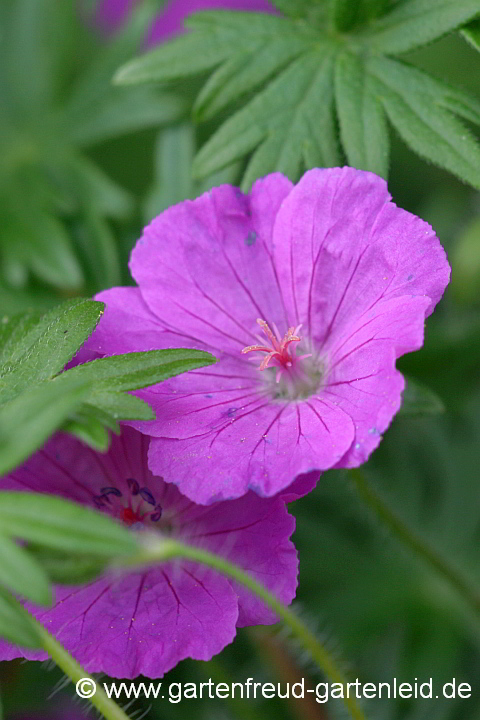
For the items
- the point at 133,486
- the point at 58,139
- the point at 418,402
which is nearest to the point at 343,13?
the point at 418,402

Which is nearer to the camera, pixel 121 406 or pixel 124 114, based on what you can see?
pixel 121 406

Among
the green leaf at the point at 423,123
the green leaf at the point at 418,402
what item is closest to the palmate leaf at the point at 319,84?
the green leaf at the point at 423,123

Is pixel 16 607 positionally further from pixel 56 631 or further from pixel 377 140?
pixel 377 140

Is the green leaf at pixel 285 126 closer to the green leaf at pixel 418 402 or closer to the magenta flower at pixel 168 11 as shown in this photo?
the green leaf at pixel 418 402

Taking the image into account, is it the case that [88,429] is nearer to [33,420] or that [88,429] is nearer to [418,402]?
[33,420]

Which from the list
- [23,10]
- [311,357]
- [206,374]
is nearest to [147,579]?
[206,374]

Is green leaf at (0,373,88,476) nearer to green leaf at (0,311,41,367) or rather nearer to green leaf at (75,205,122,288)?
green leaf at (0,311,41,367)
